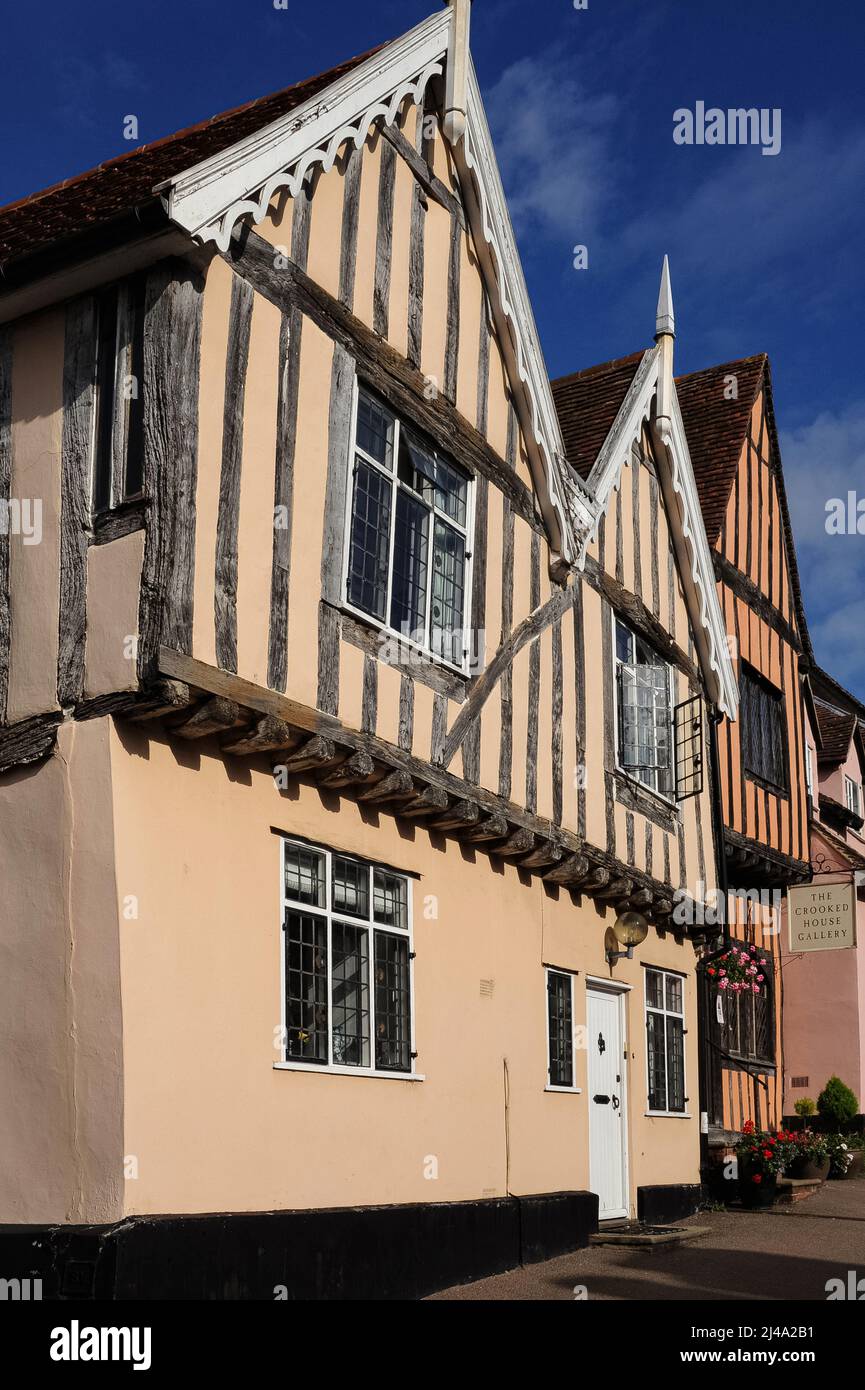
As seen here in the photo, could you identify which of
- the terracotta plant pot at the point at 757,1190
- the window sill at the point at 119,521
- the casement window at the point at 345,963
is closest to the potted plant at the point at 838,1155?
the terracotta plant pot at the point at 757,1190

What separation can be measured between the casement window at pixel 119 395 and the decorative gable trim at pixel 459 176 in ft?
1.98

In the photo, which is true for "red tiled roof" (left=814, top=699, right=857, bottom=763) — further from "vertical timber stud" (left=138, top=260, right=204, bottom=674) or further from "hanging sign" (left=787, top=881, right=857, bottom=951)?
"vertical timber stud" (left=138, top=260, right=204, bottom=674)


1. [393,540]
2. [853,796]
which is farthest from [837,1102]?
[393,540]

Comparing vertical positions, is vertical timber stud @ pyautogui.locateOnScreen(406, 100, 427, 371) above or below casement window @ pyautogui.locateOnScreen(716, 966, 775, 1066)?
above

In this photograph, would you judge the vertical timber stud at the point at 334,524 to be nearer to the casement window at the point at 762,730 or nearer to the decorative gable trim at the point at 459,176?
the decorative gable trim at the point at 459,176

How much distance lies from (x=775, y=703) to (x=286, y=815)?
1214 centimetres

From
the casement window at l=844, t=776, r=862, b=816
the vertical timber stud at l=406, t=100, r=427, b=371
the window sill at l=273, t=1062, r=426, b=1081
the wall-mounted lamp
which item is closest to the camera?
the window sill at l=273, t=1062, r=426, b=1081

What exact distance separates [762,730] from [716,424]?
164 inches

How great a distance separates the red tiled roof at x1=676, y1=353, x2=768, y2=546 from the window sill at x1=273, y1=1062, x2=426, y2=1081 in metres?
9.87

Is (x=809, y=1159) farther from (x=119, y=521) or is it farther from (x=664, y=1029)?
(x=119, y=521)

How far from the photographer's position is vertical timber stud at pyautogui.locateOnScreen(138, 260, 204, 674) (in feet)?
24.7

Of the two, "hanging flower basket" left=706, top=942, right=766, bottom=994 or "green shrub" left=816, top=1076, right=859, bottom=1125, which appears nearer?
"hanging flower basket" left=706, top=942, right=766, bottom=994

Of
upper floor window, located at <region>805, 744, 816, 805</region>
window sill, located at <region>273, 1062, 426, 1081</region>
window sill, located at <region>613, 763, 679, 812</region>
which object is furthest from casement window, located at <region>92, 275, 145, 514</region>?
upper floor window, located at <region>805, 744, 816, 805</region>

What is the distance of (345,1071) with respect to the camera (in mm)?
8906
